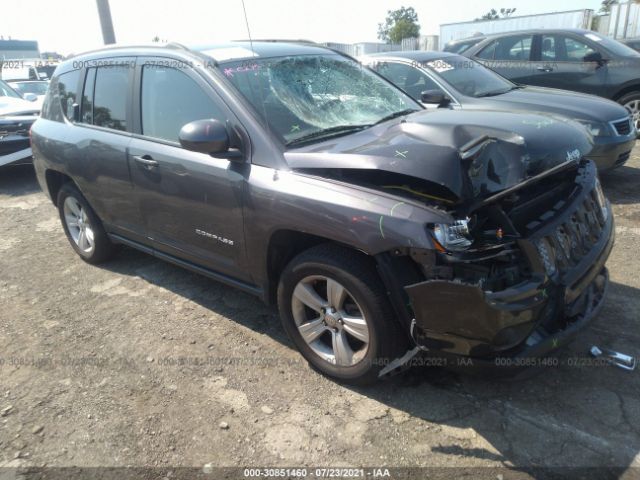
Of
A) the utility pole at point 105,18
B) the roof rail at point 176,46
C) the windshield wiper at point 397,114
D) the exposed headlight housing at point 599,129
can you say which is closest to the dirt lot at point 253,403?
the windshield wiper at point 397,114

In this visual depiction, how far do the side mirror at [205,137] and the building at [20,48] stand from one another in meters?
83.2

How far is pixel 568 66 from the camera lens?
7969mm

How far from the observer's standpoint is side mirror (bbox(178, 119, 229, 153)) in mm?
2820

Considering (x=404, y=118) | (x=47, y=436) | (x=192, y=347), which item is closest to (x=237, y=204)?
(x=192, y=347)

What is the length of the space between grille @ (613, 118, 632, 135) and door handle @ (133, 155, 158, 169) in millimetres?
5108

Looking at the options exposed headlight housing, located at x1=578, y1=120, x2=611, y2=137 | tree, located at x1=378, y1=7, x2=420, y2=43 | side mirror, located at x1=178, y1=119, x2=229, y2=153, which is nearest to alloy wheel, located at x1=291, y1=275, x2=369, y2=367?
side mirror, located at x1=178, y1=119, x2=229, y2=153

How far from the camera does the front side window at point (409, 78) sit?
6305mm

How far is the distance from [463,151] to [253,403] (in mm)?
1764

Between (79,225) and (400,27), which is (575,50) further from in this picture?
(400,27)

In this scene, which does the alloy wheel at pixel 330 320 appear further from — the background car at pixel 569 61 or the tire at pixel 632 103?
the tire at pixel 632 103

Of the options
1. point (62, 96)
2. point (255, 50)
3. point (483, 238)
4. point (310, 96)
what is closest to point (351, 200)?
point (483, 238)

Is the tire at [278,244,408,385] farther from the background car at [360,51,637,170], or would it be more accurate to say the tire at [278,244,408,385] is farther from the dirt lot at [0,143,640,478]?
the background car at [360,51,637,170]

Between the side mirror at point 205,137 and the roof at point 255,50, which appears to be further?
the roof at point 255,50

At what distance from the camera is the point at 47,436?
269 cm
